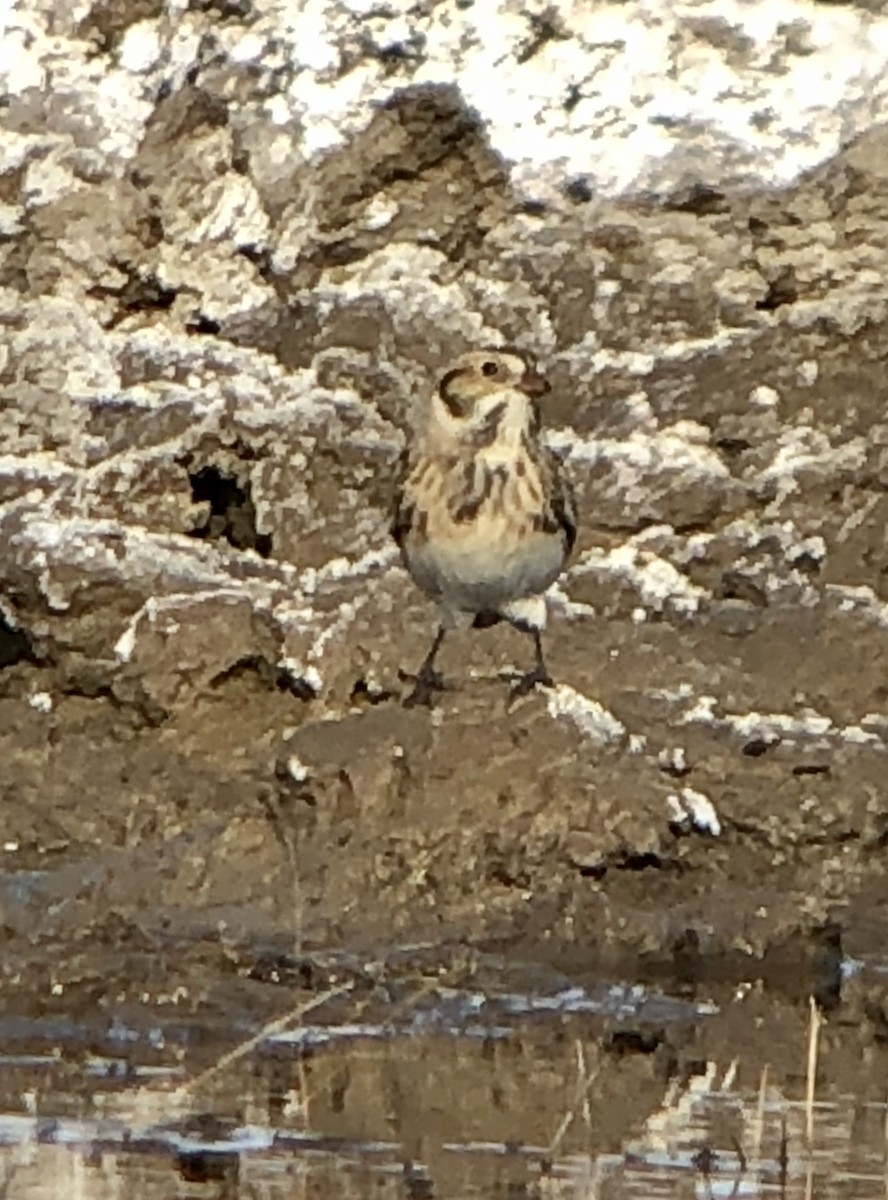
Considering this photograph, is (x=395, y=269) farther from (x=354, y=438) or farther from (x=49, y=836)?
(x=49, y=836)

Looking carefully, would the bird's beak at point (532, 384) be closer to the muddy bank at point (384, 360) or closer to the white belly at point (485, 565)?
the white belly at point (485, 565)

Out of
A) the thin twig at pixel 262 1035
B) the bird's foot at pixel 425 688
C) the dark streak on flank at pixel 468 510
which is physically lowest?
the thin twig at pixel 262 1035

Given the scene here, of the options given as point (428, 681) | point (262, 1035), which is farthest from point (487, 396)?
point (262, 1035)

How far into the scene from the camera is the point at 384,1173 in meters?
6.34

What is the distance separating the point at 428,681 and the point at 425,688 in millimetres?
42

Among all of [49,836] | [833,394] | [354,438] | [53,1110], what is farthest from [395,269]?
[53,1110]

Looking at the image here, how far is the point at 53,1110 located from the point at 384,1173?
731 mm

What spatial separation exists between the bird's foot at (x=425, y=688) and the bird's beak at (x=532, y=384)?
2.28ft

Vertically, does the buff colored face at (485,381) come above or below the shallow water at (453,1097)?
above

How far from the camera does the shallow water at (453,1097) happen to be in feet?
20.6

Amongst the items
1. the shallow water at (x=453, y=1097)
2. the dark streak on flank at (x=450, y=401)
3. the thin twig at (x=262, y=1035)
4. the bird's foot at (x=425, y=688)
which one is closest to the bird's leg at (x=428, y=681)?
the bird's foot at (x=425, y=688)

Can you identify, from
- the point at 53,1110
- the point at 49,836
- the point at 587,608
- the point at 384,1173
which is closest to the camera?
the point at 384,1173

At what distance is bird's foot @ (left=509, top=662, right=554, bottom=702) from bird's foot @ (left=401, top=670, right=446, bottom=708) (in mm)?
181

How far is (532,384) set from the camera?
28.8 ft
